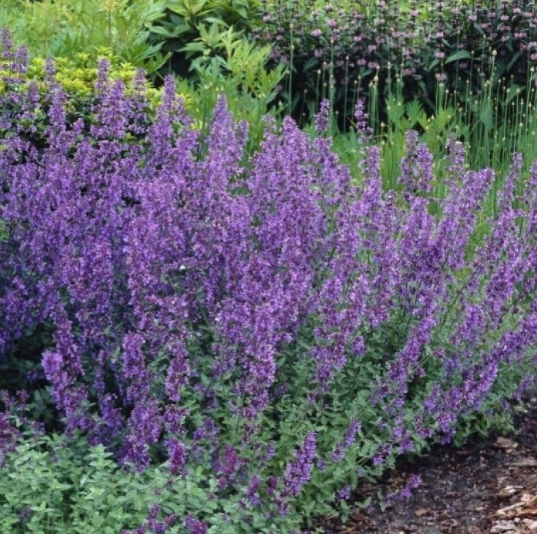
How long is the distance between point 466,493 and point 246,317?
120 centimetres

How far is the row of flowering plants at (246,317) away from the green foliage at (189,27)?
3557mm

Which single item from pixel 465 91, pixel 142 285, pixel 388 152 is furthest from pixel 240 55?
pixel 142 285

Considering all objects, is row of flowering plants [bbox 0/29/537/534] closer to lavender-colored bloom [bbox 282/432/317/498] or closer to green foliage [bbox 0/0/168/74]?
lavender-colored bloom [bbox 282/432/317/498]

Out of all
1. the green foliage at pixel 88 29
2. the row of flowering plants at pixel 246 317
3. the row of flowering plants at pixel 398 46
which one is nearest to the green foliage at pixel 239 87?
the green foliage at pixel 88 29

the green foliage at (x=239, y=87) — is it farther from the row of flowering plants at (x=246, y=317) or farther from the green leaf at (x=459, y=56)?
the row of flowering plants at (x=246, y=317)

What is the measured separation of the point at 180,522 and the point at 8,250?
130cm

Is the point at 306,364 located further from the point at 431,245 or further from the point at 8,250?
the point at 8,250

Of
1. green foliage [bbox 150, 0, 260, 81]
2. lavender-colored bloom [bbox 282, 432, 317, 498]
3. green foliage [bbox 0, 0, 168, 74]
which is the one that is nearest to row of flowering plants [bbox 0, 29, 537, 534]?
lavender-colored bloom [bbox 282, 432, 317, 498]

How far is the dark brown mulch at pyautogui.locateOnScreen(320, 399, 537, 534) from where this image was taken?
4.21m

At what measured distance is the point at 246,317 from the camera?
12.6 feet

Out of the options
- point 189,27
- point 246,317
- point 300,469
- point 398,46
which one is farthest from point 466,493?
point 189,27

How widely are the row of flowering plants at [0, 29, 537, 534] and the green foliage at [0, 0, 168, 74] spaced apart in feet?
6.68

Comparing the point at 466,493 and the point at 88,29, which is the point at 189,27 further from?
the point at 466,493

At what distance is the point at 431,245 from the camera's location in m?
4.48
